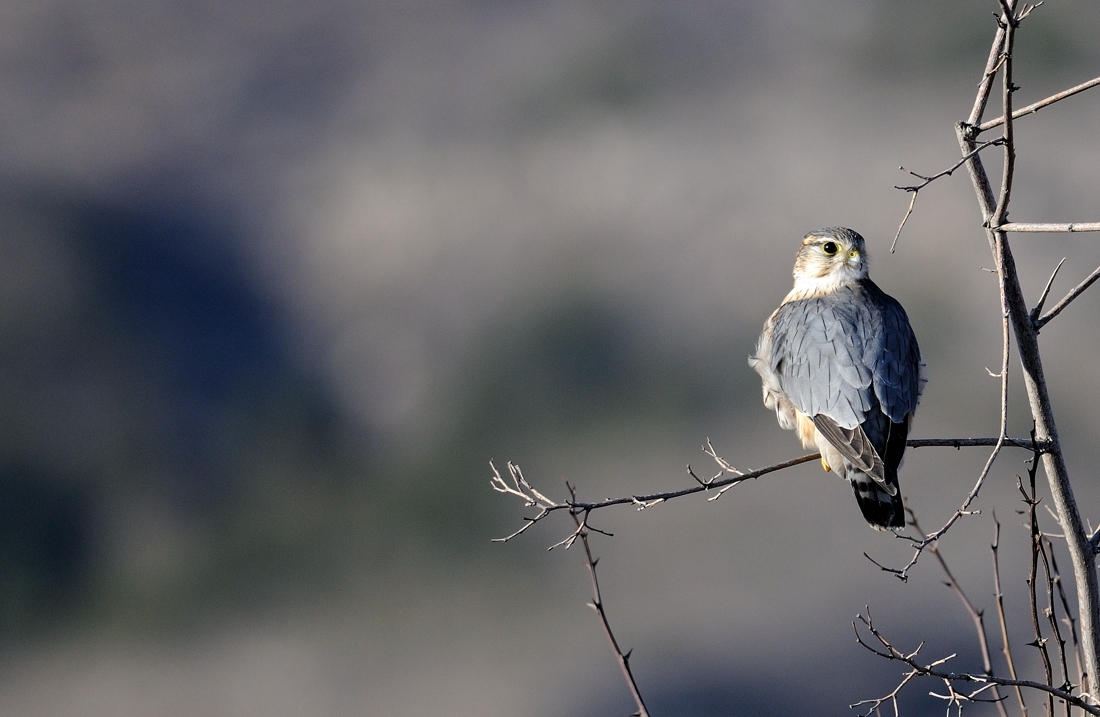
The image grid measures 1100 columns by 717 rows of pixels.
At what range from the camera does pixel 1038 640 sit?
1.98 meters

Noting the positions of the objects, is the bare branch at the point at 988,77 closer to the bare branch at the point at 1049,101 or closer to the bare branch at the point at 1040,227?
the bare branch at the point at 1049,101

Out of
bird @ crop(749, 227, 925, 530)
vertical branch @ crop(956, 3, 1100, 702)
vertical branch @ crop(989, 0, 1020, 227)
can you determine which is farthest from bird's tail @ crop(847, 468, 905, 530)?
vertical branch @ crop(989, 0, 1020, 227)

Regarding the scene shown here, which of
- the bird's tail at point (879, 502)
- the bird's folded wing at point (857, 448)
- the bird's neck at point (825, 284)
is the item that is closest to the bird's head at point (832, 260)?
the bird's neck at point (825, 284)

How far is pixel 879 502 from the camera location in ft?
9.49

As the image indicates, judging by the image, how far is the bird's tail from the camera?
9.36ft

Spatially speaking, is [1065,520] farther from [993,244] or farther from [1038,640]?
[993,244]

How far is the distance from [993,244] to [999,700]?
100 cm

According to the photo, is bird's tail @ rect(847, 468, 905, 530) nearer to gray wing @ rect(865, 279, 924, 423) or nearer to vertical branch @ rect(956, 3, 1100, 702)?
gray wing @ rect(865, 279, 924, 423)

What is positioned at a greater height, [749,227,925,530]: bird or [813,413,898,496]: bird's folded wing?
[749,227,925,530]: bird

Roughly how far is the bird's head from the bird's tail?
38.2 inches

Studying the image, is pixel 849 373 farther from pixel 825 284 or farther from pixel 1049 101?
pixel 1049 101

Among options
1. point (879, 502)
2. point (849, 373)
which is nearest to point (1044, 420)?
point (879, 502)

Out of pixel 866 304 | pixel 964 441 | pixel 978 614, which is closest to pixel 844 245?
pixel 866 304

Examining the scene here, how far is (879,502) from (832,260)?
1.18 meters
